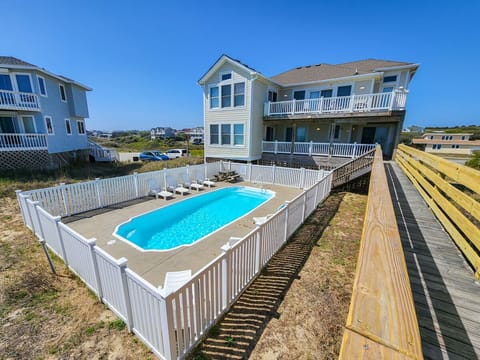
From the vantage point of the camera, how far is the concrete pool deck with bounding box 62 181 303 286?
15.5 ft

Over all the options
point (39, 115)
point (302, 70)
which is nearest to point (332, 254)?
point (302, 70)

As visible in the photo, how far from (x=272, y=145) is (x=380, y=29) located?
992cm

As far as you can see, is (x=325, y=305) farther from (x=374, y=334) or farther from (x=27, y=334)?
(x=27, y=334)

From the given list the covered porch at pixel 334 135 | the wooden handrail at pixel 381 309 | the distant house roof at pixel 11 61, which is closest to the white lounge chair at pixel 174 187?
the covered porch at pixel 334 135

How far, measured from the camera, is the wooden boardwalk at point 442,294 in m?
1.45

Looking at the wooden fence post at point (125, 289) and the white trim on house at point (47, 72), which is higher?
the white trim on house at point (47, 72)

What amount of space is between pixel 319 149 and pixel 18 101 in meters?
21.8

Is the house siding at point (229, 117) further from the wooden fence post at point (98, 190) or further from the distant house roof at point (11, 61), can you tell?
the distant house roof at point (11, 61)

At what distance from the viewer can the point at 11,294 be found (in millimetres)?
3719

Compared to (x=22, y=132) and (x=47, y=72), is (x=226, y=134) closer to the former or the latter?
(x=47, y=72)

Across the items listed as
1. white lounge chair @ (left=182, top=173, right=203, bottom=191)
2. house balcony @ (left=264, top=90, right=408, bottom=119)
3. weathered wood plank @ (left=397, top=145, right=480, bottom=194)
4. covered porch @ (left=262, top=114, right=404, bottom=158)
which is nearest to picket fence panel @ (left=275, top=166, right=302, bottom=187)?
covered porch @ (left=262, top=114, right=404, bottom=158)

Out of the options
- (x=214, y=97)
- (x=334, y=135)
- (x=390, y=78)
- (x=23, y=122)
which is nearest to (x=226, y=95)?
(x=214, y=97)

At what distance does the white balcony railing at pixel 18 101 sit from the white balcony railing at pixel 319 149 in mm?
17655

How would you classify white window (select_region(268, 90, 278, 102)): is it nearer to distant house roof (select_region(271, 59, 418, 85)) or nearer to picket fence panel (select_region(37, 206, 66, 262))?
distant house roof (select_region(271, 59, 418, 85))
